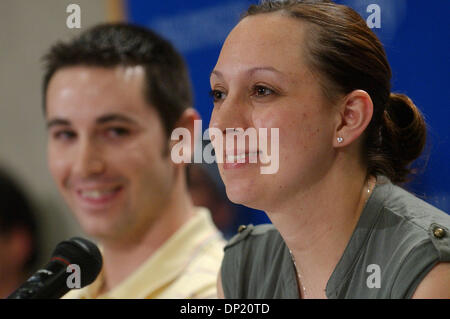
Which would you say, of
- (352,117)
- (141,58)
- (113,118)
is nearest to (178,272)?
(113,118)

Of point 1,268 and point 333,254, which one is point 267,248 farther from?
point 1,268

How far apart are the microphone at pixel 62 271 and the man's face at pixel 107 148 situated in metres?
0.26

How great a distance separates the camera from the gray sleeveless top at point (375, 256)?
32.2 inches

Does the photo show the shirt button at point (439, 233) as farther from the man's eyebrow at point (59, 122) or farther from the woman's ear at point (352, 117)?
the man's eyebrow at point (59, 122)

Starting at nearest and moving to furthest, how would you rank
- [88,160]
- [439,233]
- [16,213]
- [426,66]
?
[439,233]
[426,66]
[88,160]
[16,213]

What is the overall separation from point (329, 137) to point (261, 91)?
0.11 m

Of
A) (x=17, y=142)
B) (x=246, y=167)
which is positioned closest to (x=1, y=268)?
(x=17, y=142)

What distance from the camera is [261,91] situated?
0.89 metres

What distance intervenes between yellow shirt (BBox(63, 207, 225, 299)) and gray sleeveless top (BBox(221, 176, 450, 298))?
5.0 inches

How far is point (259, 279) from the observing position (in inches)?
41.8

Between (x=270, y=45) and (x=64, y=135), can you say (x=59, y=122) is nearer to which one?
(x=64, y=135)

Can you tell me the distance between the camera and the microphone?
2.93 feet

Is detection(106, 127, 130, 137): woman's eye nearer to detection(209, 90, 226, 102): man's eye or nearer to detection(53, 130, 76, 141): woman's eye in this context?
detection(53, 130, 76, 141): woman's eye

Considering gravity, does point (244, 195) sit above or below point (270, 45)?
below
